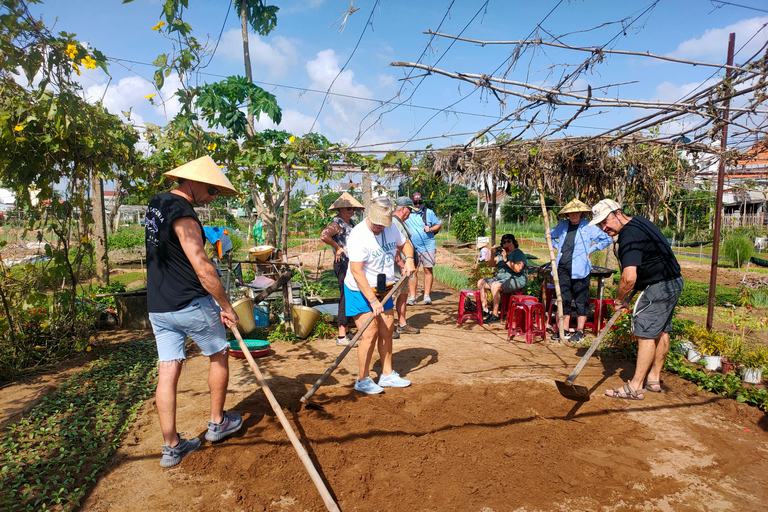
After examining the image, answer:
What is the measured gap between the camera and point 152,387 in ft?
13.2

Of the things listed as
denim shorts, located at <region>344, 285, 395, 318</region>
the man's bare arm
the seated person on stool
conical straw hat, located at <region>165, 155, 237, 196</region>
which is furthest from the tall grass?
the man's bare arm

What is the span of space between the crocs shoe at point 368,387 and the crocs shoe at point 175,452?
1.45m

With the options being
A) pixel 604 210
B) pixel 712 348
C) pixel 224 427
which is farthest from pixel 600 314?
pixel 224 427

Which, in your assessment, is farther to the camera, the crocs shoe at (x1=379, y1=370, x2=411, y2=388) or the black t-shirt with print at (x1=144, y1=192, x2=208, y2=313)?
the crocs shoe at (x1=379, y1=370, x2=411, y2=388)

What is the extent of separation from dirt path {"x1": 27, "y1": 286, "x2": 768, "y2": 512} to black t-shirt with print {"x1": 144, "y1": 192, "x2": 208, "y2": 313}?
1.04 m

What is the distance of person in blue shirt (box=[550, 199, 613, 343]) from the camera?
5.45m

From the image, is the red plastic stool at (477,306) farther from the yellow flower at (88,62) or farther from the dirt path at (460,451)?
the yellow flower at (88,62)

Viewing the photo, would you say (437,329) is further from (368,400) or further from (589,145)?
(589,145)

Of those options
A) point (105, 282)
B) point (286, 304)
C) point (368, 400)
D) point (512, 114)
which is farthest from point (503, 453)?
point (105, 282)

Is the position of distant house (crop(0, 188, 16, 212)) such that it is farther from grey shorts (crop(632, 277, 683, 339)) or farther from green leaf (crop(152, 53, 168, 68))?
grey shorts (crop(632, 277, 683, 339))

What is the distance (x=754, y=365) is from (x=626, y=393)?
131 centimetres

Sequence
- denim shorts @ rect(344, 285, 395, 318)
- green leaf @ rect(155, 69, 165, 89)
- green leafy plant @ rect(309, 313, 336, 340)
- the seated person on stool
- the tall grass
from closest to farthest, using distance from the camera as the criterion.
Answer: denim shorts @ rect(344, 285, 395, 318)
green leaf @ rect(155, 69, 165, 89)
green leafy plant @ rect(309, 313, 336, 340)
the seated person on stool
the tall grass

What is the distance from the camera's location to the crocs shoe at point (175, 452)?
274 centimetres

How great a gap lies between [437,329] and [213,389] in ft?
12.3
